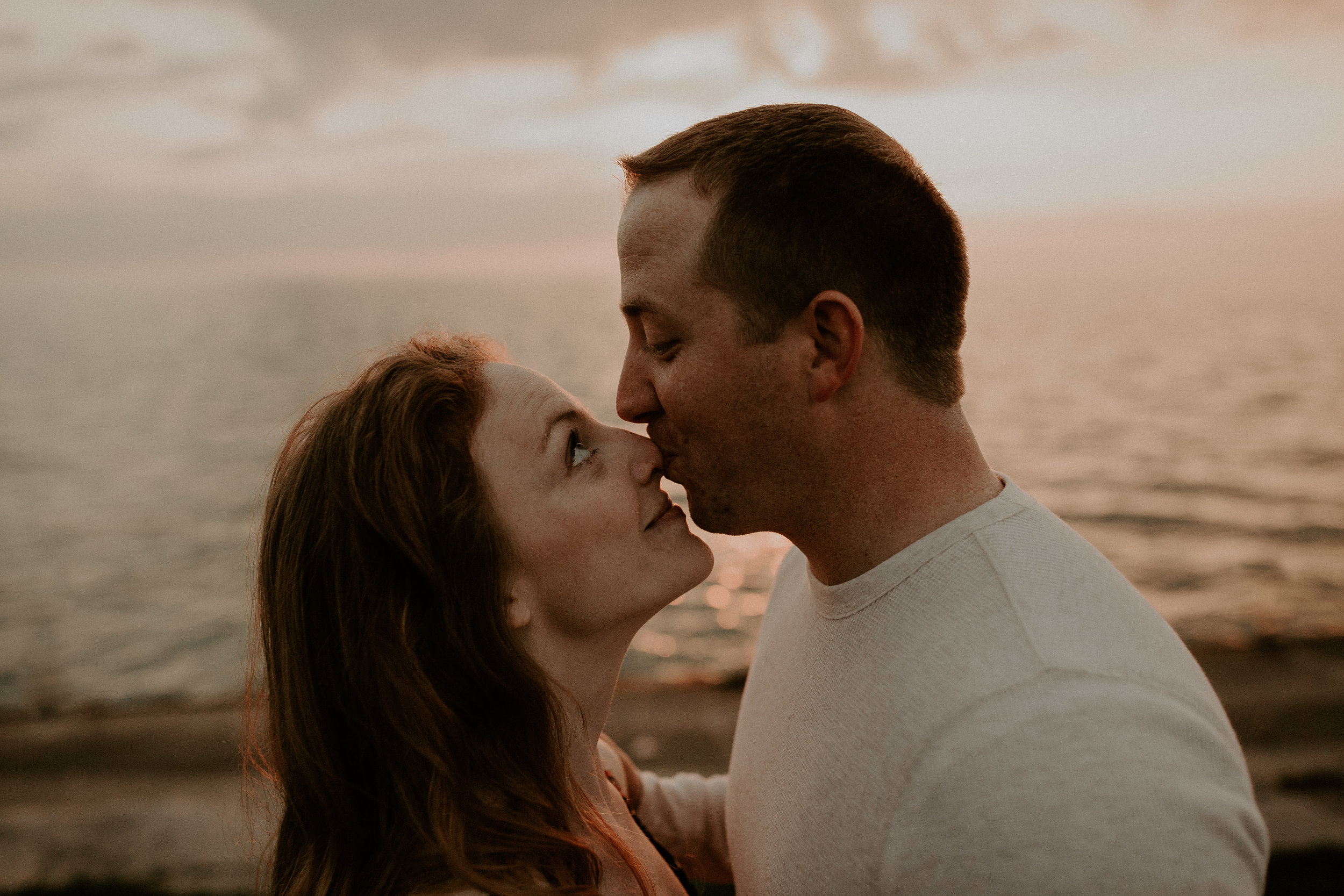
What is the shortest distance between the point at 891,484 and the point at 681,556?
24.5 inches

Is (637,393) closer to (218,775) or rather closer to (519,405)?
(519,405)

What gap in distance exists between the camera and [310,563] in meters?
2.34

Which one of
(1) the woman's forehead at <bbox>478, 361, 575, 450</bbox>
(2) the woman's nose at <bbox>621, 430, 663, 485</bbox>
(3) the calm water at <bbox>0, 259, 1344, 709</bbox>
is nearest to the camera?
(1) the woman's forehead at <bbox>478, 361, 575, 450</bbox>

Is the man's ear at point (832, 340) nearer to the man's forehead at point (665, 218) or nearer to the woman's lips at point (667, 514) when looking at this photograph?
the man's forehead at point (665, 218)

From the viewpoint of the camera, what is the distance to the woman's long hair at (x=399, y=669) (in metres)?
2.19

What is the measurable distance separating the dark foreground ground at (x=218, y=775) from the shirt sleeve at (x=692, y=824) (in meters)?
1.58

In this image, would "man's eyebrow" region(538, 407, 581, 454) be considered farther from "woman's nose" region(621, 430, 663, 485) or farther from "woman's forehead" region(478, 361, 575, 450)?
"woman's nose" region(621, 430, 663, 485)

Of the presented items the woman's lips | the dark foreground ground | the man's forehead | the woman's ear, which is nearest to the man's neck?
the woman's lips

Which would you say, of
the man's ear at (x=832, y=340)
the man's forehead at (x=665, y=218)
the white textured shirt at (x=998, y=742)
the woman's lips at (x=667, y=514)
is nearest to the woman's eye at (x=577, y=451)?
the woman's lips at (x=667, y=514)

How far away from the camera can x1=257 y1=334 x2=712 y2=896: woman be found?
2.20 m

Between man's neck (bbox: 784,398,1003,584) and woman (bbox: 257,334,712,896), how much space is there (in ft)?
1.47

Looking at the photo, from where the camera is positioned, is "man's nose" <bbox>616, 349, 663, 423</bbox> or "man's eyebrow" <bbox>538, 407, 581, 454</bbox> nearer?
"man's eyebrow" <bbox>538, 407, 581, 454</bbox>

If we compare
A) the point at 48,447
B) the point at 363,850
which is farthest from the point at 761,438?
the point at 48,447

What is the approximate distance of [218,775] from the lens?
21.6 ft
